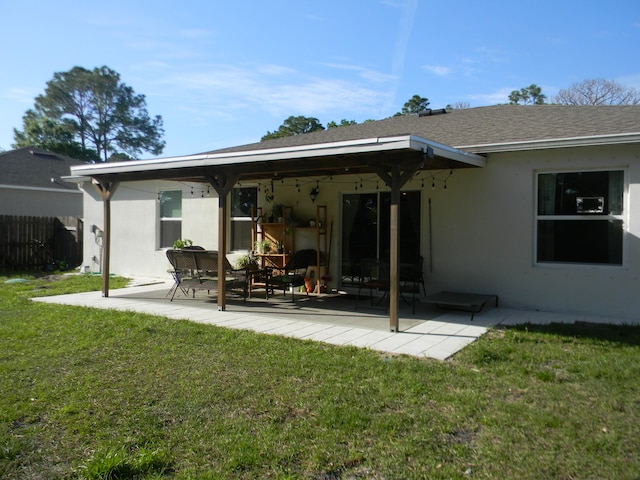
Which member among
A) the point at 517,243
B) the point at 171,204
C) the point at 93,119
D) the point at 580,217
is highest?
the point at 93,119

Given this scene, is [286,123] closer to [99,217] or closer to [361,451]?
[99,217]

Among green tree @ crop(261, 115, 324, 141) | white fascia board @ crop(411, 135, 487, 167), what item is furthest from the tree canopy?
white fascia board @ crop(411, 135, 487, 167)

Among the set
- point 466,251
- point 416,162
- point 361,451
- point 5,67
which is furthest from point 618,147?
point 5,67

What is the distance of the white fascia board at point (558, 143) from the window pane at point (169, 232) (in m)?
7.65

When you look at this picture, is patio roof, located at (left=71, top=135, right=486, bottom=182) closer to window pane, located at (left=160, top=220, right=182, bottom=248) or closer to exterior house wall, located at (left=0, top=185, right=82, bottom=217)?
window pane, located at (left=160, top=220, right=182, bottom=248)

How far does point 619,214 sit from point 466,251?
2310mm

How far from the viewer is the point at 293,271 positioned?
970 centimetres

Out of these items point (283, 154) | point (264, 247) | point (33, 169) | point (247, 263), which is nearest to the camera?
point (283, 154)

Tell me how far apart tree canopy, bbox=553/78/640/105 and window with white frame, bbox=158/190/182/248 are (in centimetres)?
2474

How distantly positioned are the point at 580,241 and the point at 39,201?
58.8 ft

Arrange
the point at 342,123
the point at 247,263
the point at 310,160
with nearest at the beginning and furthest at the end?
the point at 310,160, the point at 247,263, the point at 342,123

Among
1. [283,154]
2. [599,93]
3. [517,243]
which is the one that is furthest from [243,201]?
[599,93]

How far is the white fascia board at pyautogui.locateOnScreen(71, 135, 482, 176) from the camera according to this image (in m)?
5.71

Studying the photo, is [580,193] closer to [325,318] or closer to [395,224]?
[395,224]
